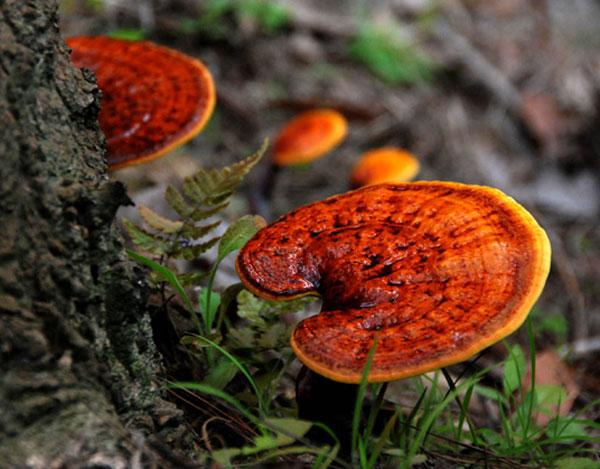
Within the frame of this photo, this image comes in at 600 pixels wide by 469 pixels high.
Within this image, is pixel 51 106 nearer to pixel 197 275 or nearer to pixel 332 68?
pixel 197 275

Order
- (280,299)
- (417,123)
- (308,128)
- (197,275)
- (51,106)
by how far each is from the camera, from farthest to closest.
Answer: (417,123)
(308,128)
(197,275)
(280,299)
(51,106)

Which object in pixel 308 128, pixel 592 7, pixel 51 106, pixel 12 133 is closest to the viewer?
pixel 12 133

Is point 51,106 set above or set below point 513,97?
above

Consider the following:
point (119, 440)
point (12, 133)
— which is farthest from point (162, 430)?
point (12, 133)

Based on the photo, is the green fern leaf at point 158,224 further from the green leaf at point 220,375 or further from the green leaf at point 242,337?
the green leaf at point 220,375

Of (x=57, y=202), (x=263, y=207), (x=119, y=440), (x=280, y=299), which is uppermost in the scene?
(x=57, y=202)

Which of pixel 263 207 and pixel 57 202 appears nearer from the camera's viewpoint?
pixel 57 202
